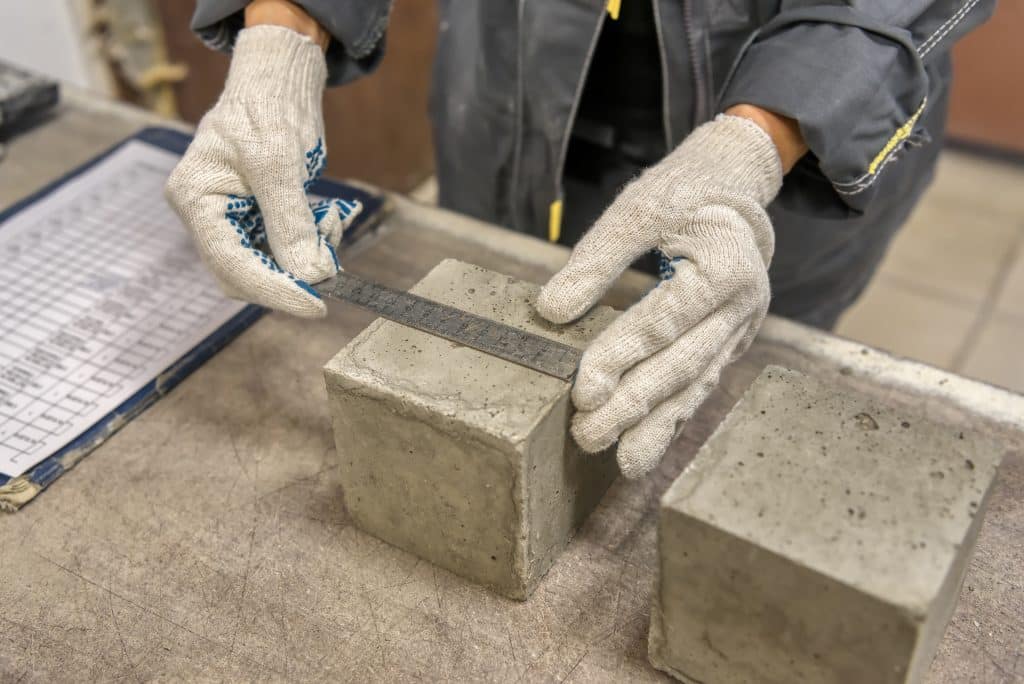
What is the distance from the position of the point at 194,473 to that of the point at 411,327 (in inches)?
12.7

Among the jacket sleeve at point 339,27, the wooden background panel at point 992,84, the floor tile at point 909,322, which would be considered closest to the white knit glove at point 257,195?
the jacket sleeve at point 339,27

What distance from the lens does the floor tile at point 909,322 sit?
2.29 metres

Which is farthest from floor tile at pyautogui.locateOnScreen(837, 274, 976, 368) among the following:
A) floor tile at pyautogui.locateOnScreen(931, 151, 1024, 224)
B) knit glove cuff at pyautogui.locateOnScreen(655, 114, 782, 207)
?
knit glove cuff at pyautogui.locateOnScreen(655, 114, 782, 207)

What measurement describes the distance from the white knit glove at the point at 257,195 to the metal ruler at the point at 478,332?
96 mm

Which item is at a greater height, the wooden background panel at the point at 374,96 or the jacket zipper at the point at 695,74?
the jacket zipper at the point at 695,74

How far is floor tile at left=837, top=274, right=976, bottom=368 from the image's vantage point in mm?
2295

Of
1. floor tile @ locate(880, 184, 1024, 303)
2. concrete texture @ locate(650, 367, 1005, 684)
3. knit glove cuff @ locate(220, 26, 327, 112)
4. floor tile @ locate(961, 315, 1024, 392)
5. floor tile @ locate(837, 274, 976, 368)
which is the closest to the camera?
concrete texture @ locate(650, 367, 1005, 684)

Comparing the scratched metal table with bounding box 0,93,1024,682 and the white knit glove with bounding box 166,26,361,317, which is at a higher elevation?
the white knit glove with bounding box 166,26,361,317

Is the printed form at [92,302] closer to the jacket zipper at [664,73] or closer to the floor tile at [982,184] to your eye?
the jacket zipper at [664,73]

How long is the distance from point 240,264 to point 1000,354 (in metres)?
1.97

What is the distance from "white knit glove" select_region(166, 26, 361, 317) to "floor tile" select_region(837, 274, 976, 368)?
64.4 inches

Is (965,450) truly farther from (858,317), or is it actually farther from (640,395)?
(858,317)

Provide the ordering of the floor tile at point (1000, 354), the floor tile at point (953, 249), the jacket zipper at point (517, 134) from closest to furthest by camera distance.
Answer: the jacket zipper at point (517, 134), the floor tile at point (1000, 354), the floor tile at point (953, 249)

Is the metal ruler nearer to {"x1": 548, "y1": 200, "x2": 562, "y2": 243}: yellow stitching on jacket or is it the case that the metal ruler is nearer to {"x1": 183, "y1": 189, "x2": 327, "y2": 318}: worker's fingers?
{"x1": 183, "y1": 189, "x2": 327, "y2": 318}: worker's fingers
